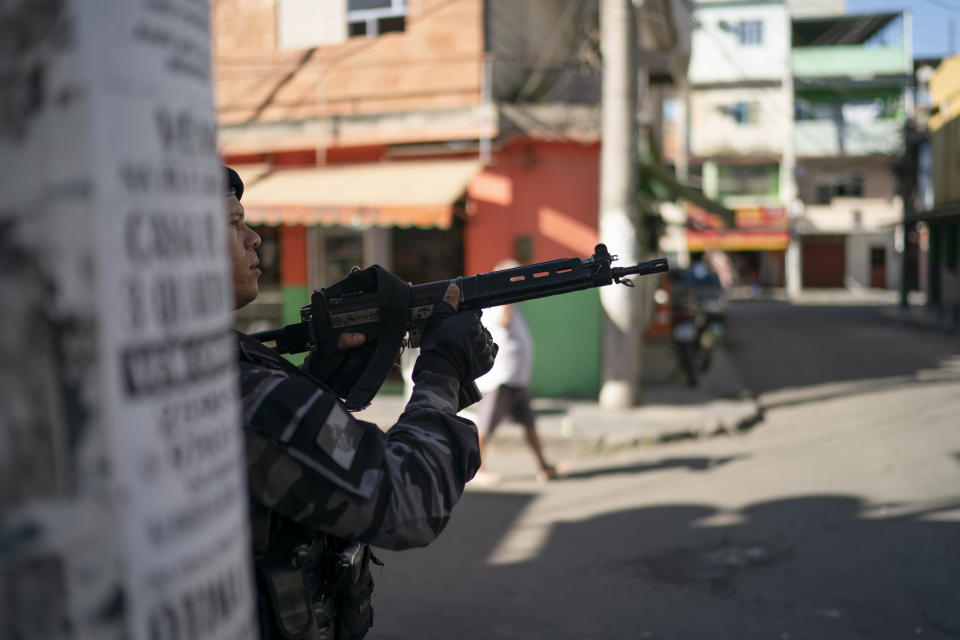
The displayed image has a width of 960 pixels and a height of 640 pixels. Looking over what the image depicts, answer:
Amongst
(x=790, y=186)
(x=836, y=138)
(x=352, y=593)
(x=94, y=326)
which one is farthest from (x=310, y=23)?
(x=836, y=138)

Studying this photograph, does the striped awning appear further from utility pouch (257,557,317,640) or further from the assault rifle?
utility pouch (257,557,317,640)

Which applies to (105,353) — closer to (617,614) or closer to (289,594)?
(289,594)

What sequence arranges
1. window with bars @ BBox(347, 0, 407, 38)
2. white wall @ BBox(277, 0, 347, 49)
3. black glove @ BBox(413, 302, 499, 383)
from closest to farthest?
black glove @ BBox(413, 302, 499, 383) → window with bars @ BBox(347, 0, 407, 38) → white wall @ BBox(277, 0, 347, 49)

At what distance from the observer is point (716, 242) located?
114 ft

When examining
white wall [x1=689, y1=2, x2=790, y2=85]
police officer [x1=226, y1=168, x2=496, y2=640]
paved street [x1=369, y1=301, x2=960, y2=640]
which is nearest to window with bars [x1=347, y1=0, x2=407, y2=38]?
paved street [x1=369, y1=301, x2=960, y2=640]

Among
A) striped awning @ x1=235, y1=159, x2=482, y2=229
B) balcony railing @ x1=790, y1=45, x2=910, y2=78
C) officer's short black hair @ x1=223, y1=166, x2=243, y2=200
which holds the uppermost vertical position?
balcony railing @ x1=790, y1=45, x2=910, y2=78

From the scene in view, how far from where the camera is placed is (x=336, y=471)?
4.42 feet

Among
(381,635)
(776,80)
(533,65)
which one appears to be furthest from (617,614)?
(776,80)

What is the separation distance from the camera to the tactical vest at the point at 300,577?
152 cm

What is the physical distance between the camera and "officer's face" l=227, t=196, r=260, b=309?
1837 mm

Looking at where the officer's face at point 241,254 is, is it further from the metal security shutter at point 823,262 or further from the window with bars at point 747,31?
the metal security shutter at point 823,262

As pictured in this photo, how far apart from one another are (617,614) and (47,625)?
352cm

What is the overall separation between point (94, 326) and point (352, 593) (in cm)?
118

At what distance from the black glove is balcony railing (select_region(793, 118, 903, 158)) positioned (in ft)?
120
